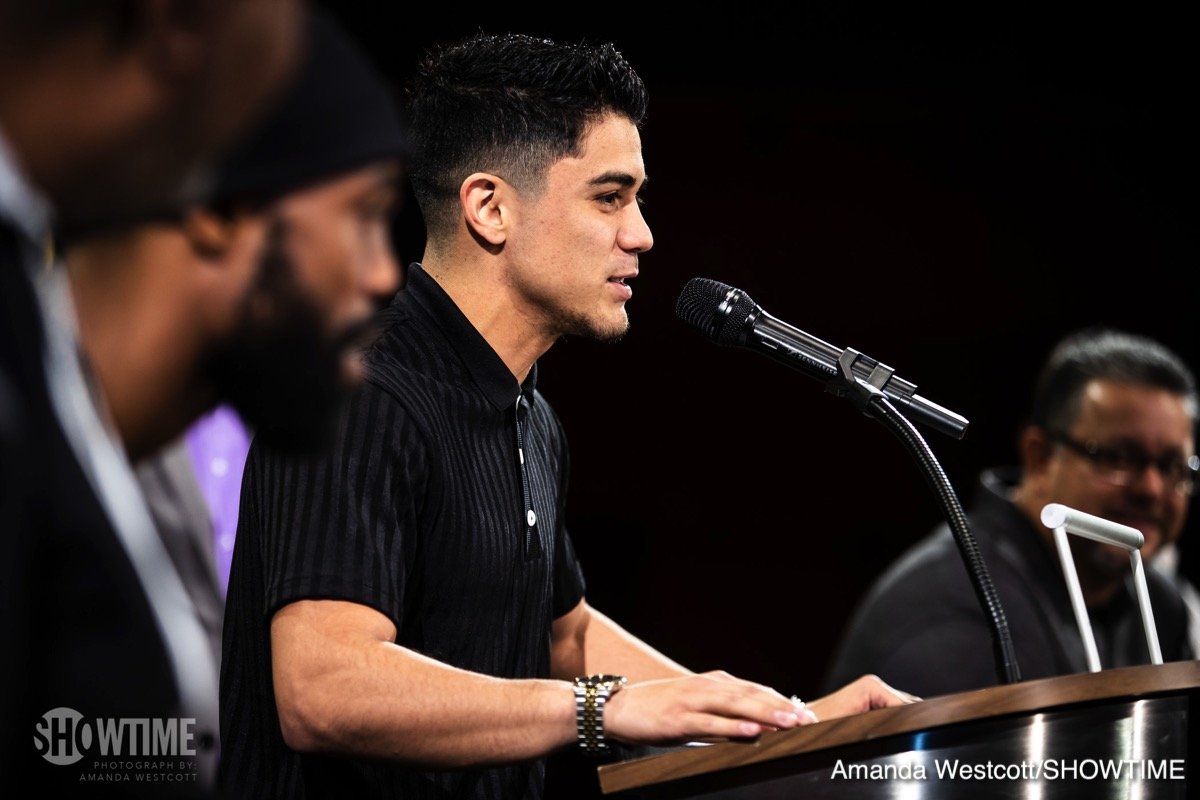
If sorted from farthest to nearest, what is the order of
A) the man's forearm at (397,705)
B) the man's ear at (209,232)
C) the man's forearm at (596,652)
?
the man's forearm at (596,652), the man's forearm at (397,705), the man's ear at (209,232)

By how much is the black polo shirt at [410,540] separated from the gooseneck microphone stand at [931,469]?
488 mm

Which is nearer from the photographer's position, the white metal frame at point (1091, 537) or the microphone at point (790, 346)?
the microphone at point (790, 346)

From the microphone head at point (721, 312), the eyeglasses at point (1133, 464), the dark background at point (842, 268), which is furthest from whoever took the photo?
the dark background at point (842, 268)

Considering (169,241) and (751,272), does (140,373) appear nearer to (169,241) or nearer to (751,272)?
(169,241)

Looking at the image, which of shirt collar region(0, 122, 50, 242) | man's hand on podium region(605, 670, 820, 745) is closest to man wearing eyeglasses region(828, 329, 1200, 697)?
man's hand on podium region(605, 670, 820, 745)

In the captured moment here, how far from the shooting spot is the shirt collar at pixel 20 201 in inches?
27.8

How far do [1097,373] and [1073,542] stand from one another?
0.43 metres

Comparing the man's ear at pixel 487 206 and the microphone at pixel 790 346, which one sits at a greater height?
the man's ear at pixel 487 206

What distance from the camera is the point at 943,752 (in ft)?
4.43

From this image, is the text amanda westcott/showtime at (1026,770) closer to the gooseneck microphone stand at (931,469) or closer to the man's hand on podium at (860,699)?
the gooseneck microphone stand at (931,469)

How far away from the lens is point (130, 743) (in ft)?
3.34

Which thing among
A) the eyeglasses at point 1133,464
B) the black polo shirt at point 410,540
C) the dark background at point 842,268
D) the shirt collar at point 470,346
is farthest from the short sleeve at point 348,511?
the eyeglasses at point 1133,464

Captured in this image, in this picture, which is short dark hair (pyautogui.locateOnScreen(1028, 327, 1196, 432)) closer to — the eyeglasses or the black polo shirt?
the eyeglasses

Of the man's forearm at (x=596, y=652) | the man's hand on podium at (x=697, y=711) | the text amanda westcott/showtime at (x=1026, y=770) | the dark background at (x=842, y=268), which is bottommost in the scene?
the text amanda westcott/showtime at (x=1026, y=770)
